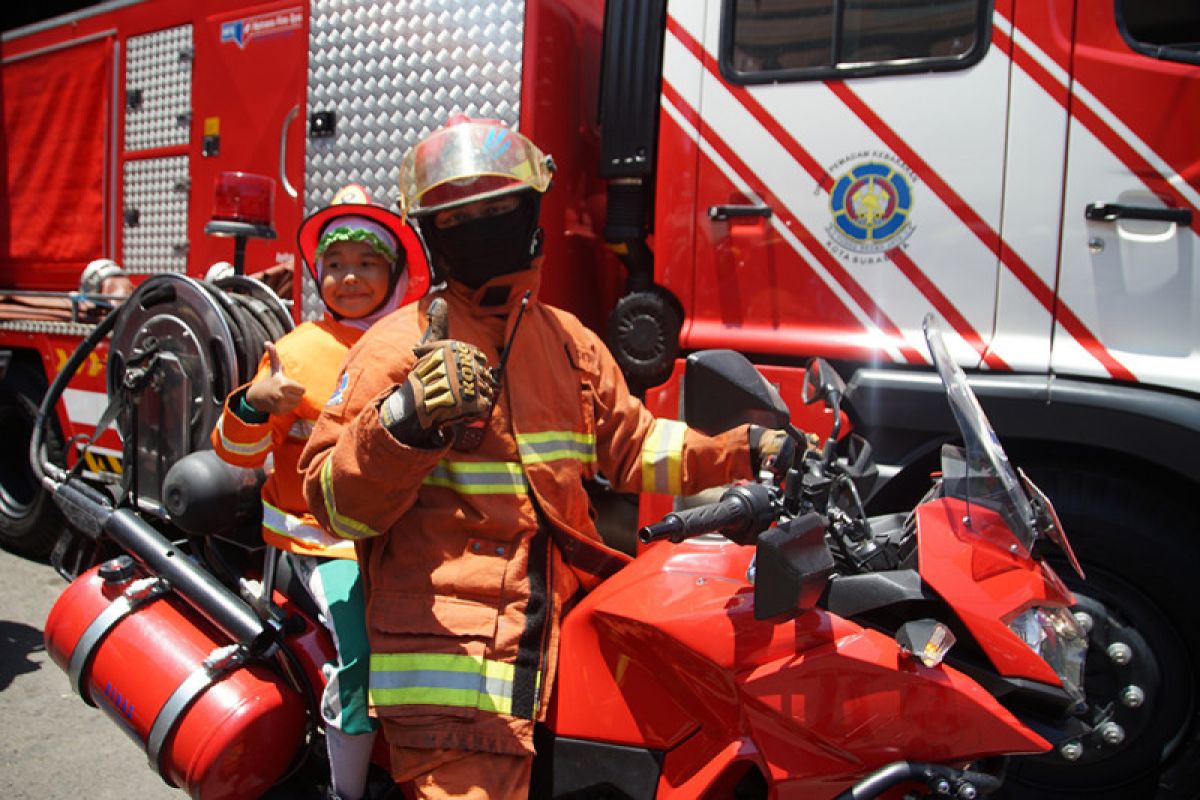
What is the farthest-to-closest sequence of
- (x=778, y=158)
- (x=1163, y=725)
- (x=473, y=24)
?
(x=473, y=24) < (x=778, y=158) < (x=1163, y=725)

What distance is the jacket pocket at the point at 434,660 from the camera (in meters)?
1.70

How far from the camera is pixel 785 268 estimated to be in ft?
9.66

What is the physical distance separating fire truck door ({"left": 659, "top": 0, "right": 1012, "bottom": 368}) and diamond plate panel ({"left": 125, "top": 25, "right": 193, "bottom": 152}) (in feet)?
10.6

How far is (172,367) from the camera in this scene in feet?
9.41

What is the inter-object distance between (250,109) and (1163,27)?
4051mm

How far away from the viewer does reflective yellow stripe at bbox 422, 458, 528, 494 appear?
5.76 ft

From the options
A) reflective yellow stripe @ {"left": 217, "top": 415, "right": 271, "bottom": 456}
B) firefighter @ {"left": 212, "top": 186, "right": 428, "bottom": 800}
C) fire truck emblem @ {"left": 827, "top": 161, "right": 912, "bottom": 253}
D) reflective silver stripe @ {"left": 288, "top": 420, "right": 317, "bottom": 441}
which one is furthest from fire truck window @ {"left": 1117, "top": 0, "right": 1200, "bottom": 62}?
reflective yellow stripe @ {"left": 217, "top": 415, "right": 271, "bottom": 456}

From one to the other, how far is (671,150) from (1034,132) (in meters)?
1.10

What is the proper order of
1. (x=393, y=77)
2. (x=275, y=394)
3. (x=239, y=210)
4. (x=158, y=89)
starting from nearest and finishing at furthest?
(x=275, y=394) < (x=393, y=77) < (x=239, y=210) < (x=158, y=89)

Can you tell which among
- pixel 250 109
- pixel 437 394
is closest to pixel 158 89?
pixel 250 109

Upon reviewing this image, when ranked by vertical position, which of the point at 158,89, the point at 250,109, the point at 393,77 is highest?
the point at 158,89

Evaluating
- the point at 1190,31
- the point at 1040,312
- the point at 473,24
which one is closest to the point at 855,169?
the point at 1040,312

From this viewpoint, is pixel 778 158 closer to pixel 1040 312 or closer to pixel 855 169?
pixel 855 169

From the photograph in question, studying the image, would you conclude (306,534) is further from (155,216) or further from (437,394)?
(155,216)
